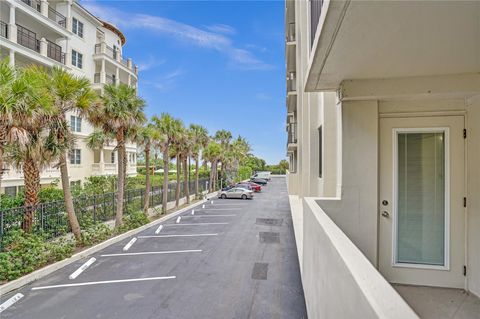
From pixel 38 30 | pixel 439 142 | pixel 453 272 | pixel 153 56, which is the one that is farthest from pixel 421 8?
pixel 153 56

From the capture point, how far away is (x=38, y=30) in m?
18.8

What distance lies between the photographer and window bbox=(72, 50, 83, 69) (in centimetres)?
2175

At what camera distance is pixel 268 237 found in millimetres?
11516

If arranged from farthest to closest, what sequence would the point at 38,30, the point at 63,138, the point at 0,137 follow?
the point at 38,30 < the point at 63,138 < the point at 0,137

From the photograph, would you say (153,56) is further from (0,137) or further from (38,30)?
(0,137)

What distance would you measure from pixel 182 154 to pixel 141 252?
39.3ft

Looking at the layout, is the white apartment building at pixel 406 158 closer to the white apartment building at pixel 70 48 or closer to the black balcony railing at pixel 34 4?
the white apartment building at pixel 70 48

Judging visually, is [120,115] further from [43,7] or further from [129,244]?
[43,7]

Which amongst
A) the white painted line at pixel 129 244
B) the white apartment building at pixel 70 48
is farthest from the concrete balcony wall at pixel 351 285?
the white apartment building at pixel 70 48

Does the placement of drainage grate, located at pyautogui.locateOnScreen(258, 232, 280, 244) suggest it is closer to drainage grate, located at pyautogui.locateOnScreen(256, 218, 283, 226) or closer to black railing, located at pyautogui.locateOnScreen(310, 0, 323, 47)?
drainage grate, located at pyautogui.locateOnScreen(256, 218, 283, 226)

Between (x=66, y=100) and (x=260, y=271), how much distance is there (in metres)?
8.57

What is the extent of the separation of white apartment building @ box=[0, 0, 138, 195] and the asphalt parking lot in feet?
23.5

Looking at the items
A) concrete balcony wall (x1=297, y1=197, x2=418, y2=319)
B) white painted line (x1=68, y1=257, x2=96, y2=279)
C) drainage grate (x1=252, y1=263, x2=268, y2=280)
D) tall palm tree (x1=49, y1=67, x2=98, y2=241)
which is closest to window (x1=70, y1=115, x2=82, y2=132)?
tall palm tree (x1=49, y1=67, x2=98, y2=241)

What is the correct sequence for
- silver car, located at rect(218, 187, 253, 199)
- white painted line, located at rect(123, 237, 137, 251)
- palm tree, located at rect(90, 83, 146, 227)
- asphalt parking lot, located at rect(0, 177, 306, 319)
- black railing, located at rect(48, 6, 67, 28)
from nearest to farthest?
asphalt parking lot, located at rect(0, 177, 306, 319)
white painted line, located at rect(123, 237, 137, 251)
palm tree, located at rect(90, 83, 146, 227)
black railing, located at rect(48, 6, 67, 28)
silver car, located at rect(218, 187, 253, 199)
